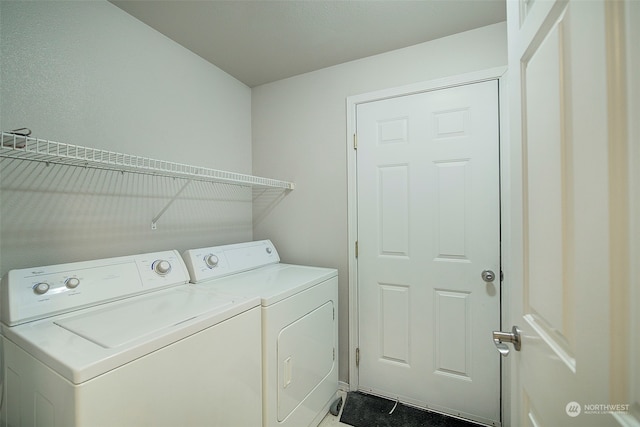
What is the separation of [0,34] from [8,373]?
1.37 metres

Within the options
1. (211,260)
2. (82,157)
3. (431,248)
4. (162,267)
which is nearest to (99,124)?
(82,157)

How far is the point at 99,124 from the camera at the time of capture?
142 centimetres

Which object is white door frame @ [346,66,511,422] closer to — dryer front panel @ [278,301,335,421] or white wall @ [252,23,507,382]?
white wall @ [252,23,507,382]

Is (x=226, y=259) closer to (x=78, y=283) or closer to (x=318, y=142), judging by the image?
(x=78, y=283)

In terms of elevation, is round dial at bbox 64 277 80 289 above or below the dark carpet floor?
above

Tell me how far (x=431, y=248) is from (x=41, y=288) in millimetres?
2021

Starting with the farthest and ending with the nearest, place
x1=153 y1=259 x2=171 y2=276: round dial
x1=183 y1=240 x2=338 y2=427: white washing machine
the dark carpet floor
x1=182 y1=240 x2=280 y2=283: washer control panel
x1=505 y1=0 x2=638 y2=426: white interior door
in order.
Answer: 1. the dark carpet floor
2. x1=182 y1=240 x2=280 y2=283: washer control panel
3. x1=153 y1=259 x2=171 y2=276: round dial
4. x1=183 y1=240 x2=338 y2=427: white washing machine
5. x1=505 y1=0 x2=638 y2=426: white interior door

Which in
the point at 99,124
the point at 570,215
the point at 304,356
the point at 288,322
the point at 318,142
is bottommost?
the point at 304,356

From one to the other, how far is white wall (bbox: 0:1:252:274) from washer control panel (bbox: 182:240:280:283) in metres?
0.27

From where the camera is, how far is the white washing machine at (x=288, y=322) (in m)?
1.31

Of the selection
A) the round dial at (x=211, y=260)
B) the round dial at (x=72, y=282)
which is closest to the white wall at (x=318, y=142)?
the round dial at (x=211, y=260)

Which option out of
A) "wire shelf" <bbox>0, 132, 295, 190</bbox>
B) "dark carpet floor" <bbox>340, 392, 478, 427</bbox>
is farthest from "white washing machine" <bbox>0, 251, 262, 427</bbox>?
"dark carpet floor" <bbox>340, 392, 478, 427</bbox>

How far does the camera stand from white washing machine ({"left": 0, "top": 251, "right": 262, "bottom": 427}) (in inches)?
29.5

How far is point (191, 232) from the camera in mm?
1907
